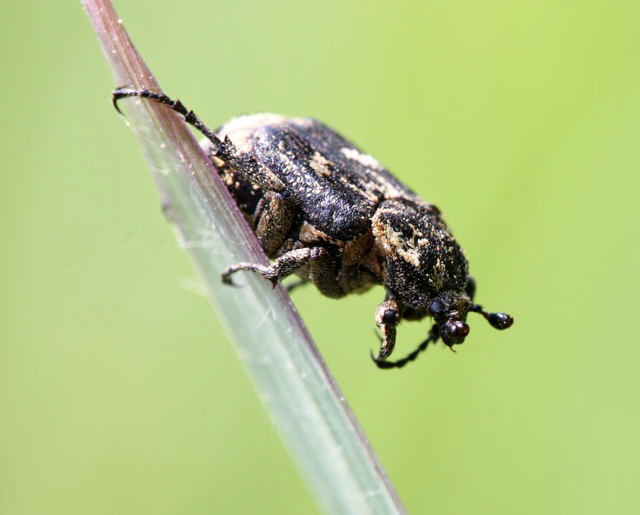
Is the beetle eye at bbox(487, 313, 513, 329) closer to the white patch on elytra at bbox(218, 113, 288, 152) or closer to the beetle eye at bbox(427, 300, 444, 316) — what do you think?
the beetle eye at bbox(427, 300, 444, 316)

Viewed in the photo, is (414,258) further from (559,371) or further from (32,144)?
(32,144)

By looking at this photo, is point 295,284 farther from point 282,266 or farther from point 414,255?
point 282,266

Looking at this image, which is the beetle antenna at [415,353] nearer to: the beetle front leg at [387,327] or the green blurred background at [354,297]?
the beetle front leg at [387,327]

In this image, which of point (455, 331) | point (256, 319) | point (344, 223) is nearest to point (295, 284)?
point (344, 223)

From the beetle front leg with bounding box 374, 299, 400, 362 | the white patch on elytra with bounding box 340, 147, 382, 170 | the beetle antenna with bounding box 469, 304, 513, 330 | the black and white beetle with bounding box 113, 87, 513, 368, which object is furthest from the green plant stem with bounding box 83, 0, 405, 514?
the beetle antenna with bounding box 469, 304, 513, 330

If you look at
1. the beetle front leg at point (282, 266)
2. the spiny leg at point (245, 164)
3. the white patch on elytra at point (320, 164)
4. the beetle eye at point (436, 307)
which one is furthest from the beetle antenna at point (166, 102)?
the beetle eye at point (436, 307)

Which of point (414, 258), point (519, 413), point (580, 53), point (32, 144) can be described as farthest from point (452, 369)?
point (32, 144)
